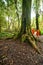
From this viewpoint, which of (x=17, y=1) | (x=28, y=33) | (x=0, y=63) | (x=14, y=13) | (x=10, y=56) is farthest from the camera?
(x=14, y=13)

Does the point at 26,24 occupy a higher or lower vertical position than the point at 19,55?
higher

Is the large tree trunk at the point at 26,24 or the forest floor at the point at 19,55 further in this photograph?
the large tree trunk at the point at 26,24

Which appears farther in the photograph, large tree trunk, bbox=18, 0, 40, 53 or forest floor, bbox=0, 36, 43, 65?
large tree trunk, bbox=18, 0, 40, 53

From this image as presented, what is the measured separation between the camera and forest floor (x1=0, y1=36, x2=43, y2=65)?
7.05 metres

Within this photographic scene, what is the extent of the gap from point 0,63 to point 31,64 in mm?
1396

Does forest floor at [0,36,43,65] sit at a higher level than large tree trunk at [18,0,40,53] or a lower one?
lower

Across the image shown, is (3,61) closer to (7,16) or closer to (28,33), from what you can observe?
(28,33)

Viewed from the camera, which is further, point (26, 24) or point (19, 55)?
point (26, 24)

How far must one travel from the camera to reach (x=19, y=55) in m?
7.66

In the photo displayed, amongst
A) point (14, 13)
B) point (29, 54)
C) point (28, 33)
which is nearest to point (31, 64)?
point (29, 54)

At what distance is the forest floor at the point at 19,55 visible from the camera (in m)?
7.05

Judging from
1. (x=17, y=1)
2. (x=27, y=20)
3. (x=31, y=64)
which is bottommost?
(x=31, y=64)

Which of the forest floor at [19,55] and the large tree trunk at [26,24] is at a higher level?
the large tree trunk at [26,24]

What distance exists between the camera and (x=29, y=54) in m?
7.96
